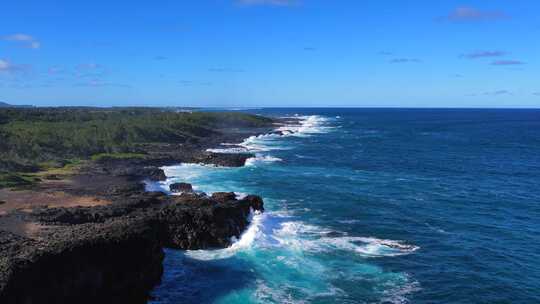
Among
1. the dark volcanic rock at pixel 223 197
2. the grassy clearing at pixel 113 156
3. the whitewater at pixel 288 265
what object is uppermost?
the grassy clearing at pixel 113 156

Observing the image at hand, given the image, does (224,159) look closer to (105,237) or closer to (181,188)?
(181,188)

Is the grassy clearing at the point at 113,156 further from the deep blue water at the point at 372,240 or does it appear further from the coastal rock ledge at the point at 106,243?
the coastal rock ledge at the point at 106,243

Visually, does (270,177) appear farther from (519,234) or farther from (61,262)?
(61,262)

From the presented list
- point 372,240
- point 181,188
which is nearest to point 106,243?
point 372,240

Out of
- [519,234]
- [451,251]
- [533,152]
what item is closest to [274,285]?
[451,251]

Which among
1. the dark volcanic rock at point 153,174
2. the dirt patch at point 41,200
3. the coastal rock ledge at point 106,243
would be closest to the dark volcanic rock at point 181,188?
the coastal rock ledge at point 106,243
